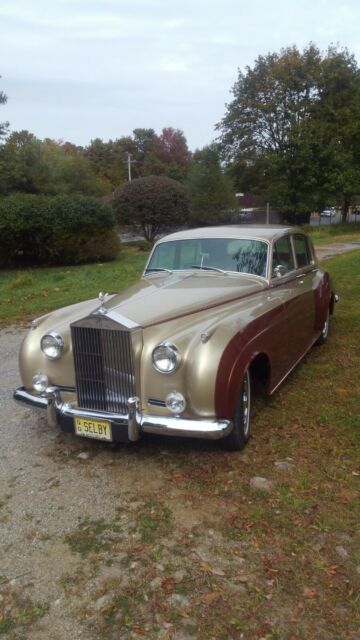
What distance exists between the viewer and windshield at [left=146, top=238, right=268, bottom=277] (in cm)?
483

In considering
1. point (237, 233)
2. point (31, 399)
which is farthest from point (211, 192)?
point (31, 399)

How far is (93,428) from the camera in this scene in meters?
3.58

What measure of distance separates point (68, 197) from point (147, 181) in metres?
7.15

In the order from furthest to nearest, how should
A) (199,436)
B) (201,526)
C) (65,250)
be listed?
(65,250)
(199,436)
(201,526)

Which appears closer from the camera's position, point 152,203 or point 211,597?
point 211,597

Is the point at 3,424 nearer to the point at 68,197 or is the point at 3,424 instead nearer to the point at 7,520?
the point at 7,520

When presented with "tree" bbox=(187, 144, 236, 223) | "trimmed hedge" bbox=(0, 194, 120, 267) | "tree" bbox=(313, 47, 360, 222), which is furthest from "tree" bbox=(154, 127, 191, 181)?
"trimmed hedge" bbox=(0, 194, 120, 267)

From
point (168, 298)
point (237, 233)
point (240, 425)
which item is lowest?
point (240, 425)

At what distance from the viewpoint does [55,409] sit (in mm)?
→ 3736

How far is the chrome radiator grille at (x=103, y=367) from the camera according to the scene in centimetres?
350

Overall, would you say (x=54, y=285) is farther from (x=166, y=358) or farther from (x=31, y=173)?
(x=31, y=173)

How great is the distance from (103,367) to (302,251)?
333 centimetres

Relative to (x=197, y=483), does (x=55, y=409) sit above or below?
above

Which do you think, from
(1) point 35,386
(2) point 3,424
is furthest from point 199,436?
(2) point 3,424
